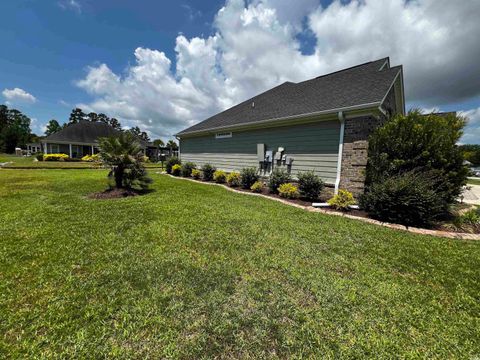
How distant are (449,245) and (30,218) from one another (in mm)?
8673

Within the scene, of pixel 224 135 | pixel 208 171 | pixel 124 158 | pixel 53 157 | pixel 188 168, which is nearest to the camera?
pixel 124 158

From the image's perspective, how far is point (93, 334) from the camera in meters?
1.79

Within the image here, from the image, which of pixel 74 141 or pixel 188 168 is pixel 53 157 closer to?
pixel 74 141

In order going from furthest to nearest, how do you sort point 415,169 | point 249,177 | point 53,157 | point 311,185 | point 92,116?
point 92,116
point 53,157
point 249,177
point 311,185
point 415,169

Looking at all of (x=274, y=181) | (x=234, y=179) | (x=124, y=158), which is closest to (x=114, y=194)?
(x=124, y=158)

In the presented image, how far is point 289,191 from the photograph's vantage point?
752 cm

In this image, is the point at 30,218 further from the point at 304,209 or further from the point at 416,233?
the point at 416,233

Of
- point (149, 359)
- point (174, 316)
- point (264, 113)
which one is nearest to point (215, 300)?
point (174, 316)

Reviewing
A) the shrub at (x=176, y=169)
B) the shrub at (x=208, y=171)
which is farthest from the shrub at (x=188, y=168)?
the shrub at (x=208, y=171)

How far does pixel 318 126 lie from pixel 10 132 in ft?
261

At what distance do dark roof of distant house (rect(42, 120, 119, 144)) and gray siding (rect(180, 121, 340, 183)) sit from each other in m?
23.4

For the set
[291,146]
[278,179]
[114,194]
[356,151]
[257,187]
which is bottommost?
[114,194]

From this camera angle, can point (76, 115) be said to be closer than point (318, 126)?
No

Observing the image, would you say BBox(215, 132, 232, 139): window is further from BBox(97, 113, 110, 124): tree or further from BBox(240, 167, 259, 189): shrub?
BBox(97, 113, 110, 124): tree
